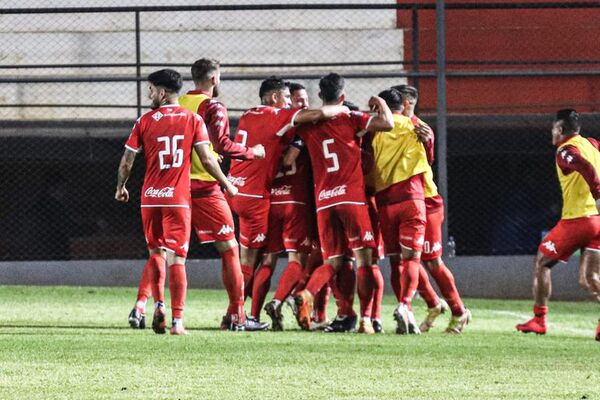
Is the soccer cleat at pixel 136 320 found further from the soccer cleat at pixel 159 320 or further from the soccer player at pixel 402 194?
the soccer player at pixel 402 194

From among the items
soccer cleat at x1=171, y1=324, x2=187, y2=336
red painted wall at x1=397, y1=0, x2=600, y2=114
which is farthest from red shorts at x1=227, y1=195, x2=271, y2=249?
red painted wall at x1=397, y1=0, x2=600, y2=114

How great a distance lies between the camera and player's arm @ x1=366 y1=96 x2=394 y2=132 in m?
10.7

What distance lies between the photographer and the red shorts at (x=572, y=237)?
37.6 ft

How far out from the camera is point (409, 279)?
10.9 metres

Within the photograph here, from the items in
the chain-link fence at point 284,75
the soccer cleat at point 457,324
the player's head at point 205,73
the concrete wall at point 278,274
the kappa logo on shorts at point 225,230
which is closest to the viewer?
the kappa logo on shorts at point 225,230

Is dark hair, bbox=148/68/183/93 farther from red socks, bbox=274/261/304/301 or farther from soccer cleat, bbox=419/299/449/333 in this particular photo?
soccer cleat, bbox=419/299/449/333

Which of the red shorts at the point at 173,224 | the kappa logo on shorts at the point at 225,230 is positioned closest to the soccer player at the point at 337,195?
the kappa logo on shorts at the point at 225,230

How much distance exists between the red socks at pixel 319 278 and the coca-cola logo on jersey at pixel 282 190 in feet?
2.70

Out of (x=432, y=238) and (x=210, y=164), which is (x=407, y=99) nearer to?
(x=432, y=238)

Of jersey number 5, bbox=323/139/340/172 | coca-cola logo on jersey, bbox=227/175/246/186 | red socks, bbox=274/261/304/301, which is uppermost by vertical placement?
jersey number 5, bbox=323/139/340/172

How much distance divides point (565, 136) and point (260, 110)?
2.45 meters

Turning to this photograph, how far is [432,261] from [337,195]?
1.11 m

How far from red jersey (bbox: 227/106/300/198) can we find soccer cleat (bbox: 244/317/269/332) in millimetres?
994

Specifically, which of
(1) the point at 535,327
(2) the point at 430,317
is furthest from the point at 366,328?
(1) the point at 535,327
